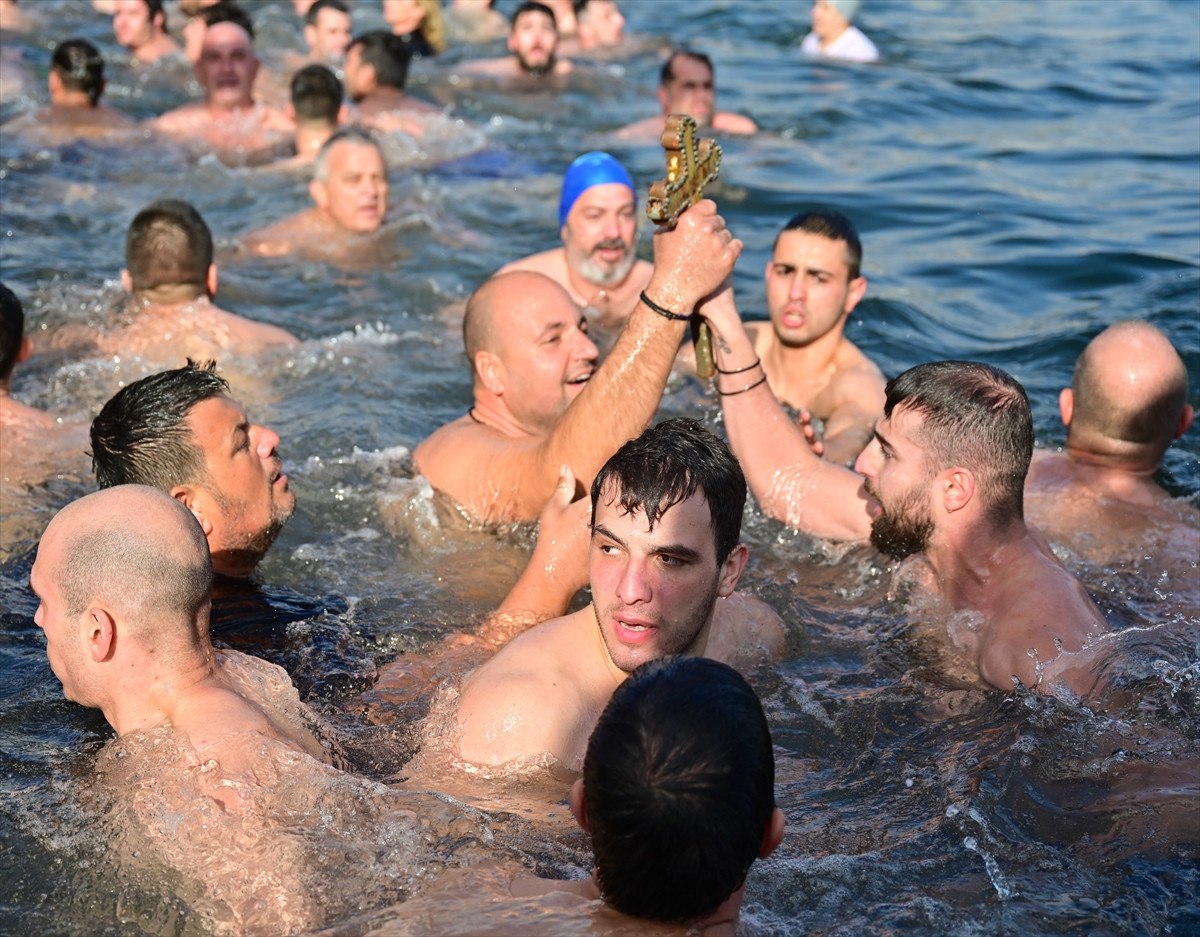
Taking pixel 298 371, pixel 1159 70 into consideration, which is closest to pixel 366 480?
pixel 298 371

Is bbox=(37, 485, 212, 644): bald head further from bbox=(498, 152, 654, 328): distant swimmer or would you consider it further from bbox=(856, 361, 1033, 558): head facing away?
bbox=(498, 152, 654, 328): distant swimmer

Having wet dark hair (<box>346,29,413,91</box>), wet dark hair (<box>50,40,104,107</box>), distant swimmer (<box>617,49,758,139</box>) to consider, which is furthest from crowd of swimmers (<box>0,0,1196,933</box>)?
wet dark hair (<box>346,29,413,91</box>)

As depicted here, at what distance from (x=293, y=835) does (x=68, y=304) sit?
19.4ft

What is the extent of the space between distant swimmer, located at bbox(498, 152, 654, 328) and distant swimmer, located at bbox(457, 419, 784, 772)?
13.8 ft

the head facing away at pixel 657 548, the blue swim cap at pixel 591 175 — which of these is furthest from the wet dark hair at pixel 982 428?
the blue swim cap at pixel 591 175

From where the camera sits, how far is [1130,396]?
20.7 ft

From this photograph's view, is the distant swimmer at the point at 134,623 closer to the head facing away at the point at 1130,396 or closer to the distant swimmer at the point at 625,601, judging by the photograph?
the distant swimmer at the point at 625,601

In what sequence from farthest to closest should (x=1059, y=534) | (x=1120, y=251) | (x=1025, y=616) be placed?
(x=1120, y=251), (x=1059, y=534), (x=1025, y=616)

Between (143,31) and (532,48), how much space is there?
4.22 metres

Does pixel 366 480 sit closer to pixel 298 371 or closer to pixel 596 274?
pixel 298 371

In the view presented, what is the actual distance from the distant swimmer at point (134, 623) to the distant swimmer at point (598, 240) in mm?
4456

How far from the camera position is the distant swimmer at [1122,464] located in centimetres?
626

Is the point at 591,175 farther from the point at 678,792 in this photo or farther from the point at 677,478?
the point at 678,792

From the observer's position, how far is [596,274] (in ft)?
27.7
